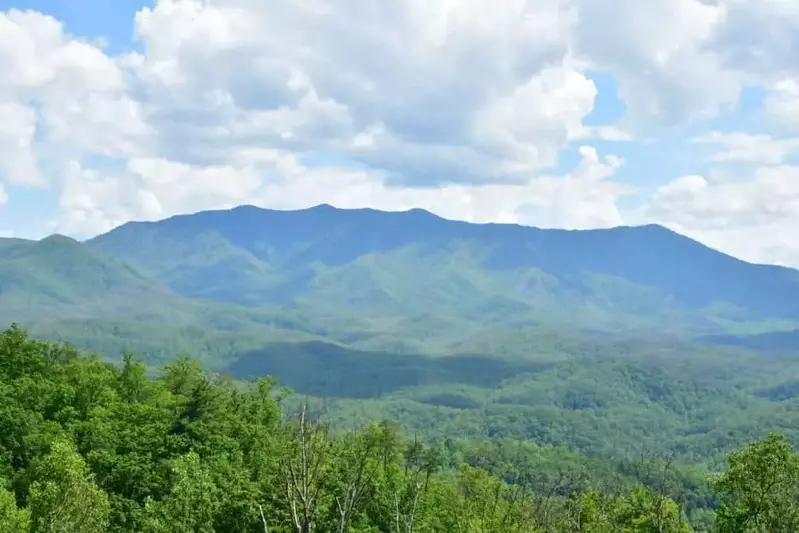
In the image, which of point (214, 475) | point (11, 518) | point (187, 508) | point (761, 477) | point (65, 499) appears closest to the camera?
point (65, 499)

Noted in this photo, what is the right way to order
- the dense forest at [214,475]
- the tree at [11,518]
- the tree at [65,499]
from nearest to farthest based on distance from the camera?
the tree at [65,499], the tree at [11,518], the dense forest at [214,475]

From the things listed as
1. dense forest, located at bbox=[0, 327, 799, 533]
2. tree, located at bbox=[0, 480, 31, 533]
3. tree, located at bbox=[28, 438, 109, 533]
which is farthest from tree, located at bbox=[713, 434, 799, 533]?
tree, located at bbox=[0, 480, 31, 533]

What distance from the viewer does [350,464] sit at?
7225 cm

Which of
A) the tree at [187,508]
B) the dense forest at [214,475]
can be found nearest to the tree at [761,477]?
the dense forest at [214,475]

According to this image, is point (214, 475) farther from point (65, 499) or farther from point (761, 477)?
point (761, 477)

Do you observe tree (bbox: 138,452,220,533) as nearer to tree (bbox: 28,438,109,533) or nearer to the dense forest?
the dense forest

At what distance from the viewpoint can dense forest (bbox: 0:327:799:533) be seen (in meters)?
53.8

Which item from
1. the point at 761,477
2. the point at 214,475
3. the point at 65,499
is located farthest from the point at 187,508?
the point at 761,477

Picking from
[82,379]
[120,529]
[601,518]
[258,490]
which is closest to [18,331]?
[82,379]

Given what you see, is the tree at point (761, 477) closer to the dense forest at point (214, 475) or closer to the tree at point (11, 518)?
the dense forest at point (214, 475)

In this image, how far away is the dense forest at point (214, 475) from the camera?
53.8m

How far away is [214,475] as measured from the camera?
66.7 metres

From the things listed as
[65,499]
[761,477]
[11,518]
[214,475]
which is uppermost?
[761,477]

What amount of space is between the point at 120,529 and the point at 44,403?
24738 mm
